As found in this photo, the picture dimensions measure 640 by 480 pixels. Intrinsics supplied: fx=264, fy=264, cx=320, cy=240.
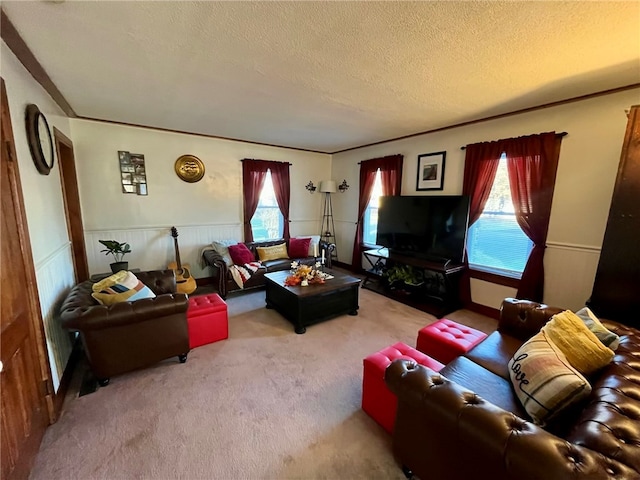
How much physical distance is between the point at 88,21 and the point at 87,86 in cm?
122

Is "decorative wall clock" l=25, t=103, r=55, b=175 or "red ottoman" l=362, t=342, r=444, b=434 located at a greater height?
"decorative wall clock" l=25, t=103, r=55, b=175

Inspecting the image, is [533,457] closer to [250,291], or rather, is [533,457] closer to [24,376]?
[24,376]

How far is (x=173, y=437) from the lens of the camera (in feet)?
5.41

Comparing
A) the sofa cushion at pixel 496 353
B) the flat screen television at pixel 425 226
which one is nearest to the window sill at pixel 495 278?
the flat screen television at pixel 425 226

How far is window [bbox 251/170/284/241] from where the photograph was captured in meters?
5.02

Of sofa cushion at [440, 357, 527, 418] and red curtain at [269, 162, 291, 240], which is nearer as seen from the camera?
sofa cushion at [440, 357, 527, 418]

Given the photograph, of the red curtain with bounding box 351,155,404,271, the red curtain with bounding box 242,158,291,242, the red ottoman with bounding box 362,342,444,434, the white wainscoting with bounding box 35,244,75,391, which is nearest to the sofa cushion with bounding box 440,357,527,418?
the red ottoman with bounding box 362,342,444,434

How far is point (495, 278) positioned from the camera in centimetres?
334

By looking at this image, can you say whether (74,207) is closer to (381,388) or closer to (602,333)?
(381,388)

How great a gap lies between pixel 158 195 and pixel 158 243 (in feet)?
2.44

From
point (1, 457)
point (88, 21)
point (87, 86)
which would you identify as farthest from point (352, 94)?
point (1, 457)

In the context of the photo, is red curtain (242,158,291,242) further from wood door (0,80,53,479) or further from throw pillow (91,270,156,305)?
wood door (0,80,53,479)

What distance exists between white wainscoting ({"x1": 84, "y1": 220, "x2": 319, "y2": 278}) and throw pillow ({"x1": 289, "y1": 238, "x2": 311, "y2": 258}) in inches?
37.7

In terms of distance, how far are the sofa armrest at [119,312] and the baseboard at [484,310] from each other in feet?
11.4
